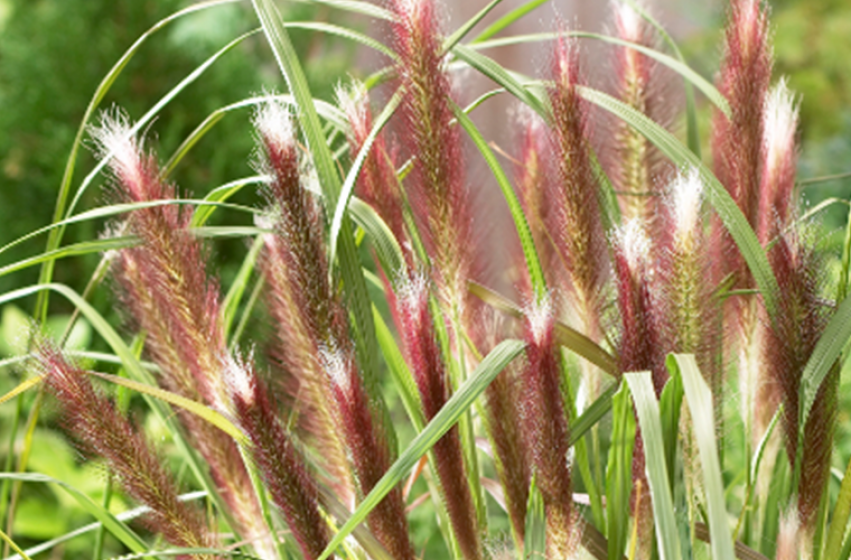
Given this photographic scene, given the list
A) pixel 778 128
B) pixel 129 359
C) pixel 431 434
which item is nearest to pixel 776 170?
pixel 778 128

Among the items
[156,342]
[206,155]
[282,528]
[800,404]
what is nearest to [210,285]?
[156,342]

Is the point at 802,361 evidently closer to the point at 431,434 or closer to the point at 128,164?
the point at 431,434


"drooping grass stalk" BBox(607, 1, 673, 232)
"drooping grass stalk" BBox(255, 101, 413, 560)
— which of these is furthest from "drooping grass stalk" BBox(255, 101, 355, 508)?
"drooping grass stalk" BBox(607, 1, 673, 232)

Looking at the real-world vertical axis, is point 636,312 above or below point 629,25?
below

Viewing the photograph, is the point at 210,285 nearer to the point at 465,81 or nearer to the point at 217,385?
the point at 217,385

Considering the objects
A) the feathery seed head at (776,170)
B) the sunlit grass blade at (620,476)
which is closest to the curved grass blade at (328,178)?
the sunlit grass blade at (620,476)
